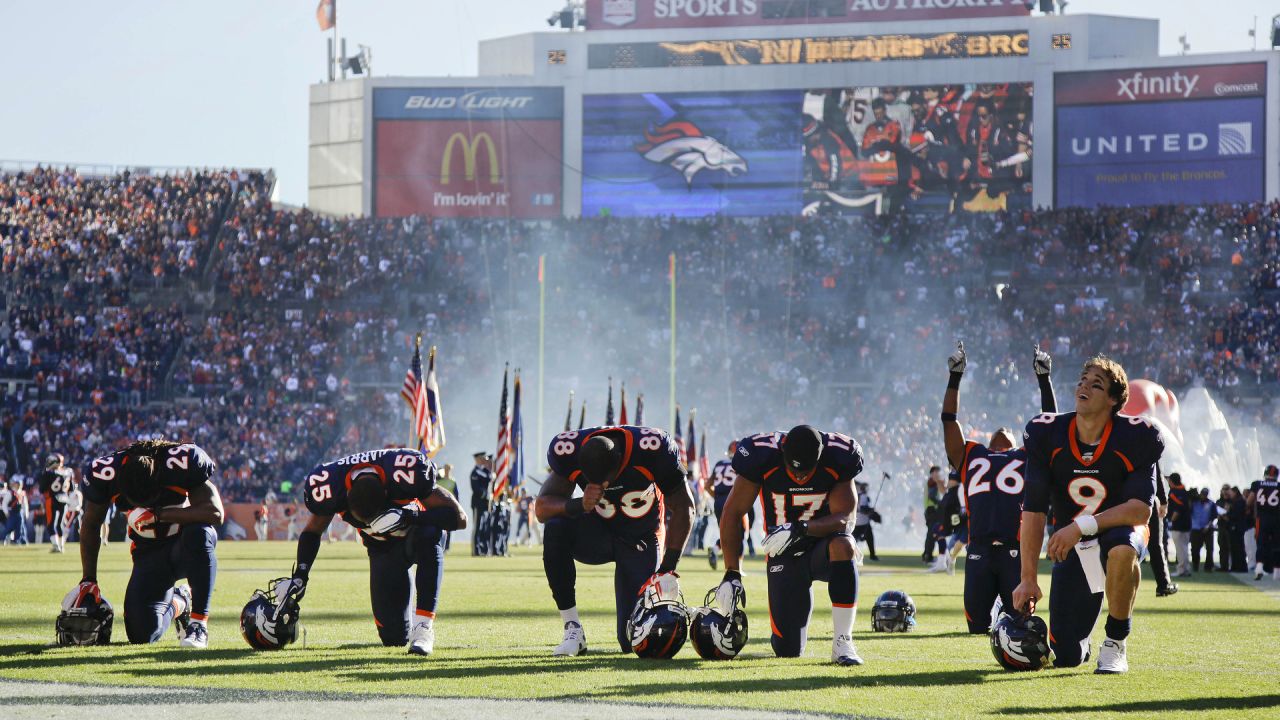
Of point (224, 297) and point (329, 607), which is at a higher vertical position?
point (224, 297)

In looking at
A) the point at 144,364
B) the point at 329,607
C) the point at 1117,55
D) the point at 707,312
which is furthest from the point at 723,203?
the point at 329,607

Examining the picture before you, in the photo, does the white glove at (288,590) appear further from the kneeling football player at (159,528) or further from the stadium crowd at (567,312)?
the stadium crowd at (567,312)

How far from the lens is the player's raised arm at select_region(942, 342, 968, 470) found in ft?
35.1

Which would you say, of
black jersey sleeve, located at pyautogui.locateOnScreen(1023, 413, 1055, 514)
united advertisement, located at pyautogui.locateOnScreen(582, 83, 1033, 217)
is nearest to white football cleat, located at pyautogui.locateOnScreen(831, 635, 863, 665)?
black jersey sleeve, located at pyautogui.locateOnScreen(1023, 413, 1055, 514)

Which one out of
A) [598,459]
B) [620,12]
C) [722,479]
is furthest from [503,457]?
[620,12]

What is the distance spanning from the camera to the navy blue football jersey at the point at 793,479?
10.0 m

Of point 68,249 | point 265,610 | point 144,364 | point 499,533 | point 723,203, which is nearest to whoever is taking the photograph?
point 265,610

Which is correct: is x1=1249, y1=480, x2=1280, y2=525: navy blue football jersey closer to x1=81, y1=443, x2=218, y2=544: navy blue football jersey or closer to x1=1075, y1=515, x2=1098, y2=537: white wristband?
x1=1075, y1=515, x2=1098, y2=537: white wristband

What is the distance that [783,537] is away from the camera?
9711mm

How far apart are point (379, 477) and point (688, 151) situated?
4434 cm

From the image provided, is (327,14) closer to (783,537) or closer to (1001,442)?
(1001,442)

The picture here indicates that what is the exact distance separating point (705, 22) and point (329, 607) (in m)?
43.7

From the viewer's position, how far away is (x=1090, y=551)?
910 cm

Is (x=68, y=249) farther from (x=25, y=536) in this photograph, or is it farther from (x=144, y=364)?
(x=25, y=536)
